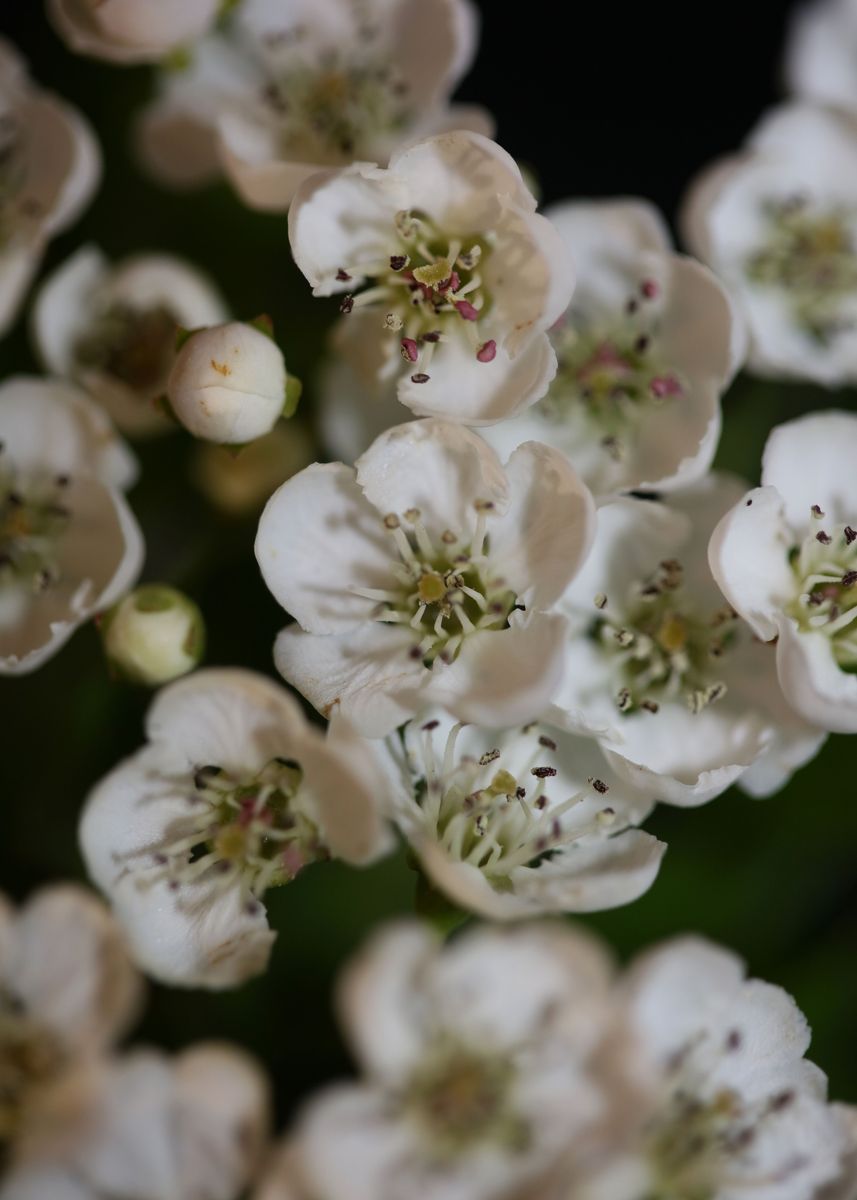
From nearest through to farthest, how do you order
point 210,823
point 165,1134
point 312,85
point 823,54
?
1. point 165,1134
2. point 210,823
3. point 312,85
4. point 823,54

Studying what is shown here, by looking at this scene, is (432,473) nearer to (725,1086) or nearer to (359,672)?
(359,672)

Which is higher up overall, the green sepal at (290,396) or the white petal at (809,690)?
the green sepal at (290,396)

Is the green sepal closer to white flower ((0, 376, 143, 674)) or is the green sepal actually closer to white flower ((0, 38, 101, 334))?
white flower ((0, 376, 143, 674))

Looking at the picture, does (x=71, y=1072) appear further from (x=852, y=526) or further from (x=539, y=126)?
(x=539, y=126)

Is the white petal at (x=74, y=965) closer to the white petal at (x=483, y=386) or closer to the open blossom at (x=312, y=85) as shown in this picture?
the white petal at (x=483, y=386)

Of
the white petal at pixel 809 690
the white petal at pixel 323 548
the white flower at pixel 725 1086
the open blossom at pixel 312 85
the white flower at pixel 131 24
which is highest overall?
the white flower at pixel 131 24

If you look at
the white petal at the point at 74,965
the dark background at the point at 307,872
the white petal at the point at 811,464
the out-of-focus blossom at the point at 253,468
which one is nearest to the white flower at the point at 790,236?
the dark background at the point at 307,872

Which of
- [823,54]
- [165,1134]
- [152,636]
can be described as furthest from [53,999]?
[823,54]
